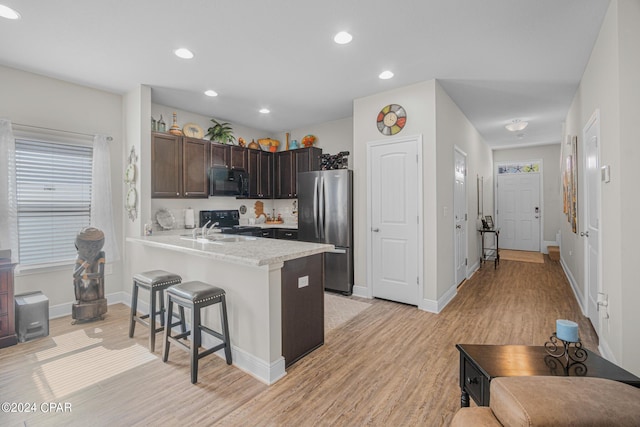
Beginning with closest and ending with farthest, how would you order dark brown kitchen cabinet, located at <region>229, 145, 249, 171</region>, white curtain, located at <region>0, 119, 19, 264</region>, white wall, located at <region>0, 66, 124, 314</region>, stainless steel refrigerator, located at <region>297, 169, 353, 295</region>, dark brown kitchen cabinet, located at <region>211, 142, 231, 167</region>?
1. white curtain, located at <region>0, 119, 19, 264</region>
2. white wall, located at <region>0, 66, 124, 314</region>
3. stainless steel refrigerator, located at <region>297, 169, 353, 295</region>
4. dark brown kitchen cabinet, located at <region>211, 142, 231, 167</region>
5. dark brown kitchen cabinet, located at <region>229, 145, 249, 171</region>

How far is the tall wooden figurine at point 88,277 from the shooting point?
339 centimetres

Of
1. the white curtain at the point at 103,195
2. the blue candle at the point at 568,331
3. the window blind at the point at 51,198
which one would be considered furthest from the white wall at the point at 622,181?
the window blind at the point at 51,198

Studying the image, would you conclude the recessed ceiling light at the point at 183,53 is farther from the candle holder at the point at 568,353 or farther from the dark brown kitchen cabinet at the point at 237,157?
the candle holder at the point at 568,353

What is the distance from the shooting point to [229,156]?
5.05 metres

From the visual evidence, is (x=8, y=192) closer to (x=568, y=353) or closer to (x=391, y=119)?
(x=391, y=119)

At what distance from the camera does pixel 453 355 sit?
8.53 ft

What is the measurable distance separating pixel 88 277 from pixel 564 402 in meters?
4.17

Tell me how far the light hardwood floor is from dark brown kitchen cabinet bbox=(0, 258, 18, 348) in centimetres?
12

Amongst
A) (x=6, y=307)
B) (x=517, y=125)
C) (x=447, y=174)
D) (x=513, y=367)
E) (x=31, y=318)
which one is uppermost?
(x=517, y=125)

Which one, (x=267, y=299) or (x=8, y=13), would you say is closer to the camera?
(x=267, y=299)

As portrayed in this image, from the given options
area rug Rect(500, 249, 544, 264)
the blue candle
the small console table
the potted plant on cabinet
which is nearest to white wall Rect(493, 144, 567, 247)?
area rug Rect(500, 249, 544, 264)

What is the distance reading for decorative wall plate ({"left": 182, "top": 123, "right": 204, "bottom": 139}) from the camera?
15.3ft

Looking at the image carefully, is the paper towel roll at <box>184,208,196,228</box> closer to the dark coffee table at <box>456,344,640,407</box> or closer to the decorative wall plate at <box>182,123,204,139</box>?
the decorative wall plate at <box>182,123,204,139</box>

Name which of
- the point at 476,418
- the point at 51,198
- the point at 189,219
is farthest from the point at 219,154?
the point at 476,418
